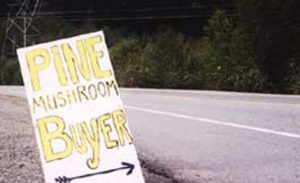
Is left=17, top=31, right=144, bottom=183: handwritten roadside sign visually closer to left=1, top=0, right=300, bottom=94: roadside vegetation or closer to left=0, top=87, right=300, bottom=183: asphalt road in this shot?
left=0, top=87, right=300, bottom=183: asphalt road

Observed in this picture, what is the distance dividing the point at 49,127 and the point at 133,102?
56.8ft

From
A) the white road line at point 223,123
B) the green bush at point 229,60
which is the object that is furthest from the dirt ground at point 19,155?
the green bush at point 229,60

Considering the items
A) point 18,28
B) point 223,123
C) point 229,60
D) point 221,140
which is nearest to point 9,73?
point 18,28

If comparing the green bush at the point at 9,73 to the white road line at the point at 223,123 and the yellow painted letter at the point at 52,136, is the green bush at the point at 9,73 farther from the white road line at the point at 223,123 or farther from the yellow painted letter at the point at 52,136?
the yellow painted letter at the point at 52,136

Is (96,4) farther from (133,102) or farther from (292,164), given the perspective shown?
(292,164)

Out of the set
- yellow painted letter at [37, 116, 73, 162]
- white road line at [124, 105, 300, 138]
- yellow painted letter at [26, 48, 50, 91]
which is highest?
yellow painted letter at [26, 48, 50, 91]

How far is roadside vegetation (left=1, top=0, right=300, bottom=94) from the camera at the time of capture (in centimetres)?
2777

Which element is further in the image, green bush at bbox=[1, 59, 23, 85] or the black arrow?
green bush at bbox=[1, 59, 23, 85]

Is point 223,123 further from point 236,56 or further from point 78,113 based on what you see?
point 236,56

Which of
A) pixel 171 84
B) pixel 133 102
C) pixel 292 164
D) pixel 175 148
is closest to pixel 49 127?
pixel 292 164

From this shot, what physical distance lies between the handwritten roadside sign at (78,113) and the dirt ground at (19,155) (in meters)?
3.29

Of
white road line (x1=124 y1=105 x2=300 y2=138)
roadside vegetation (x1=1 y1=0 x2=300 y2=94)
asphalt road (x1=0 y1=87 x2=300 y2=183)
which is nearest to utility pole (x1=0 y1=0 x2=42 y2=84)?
roadside vegetation (x1=1 y1=0 x2=300 y2=94)

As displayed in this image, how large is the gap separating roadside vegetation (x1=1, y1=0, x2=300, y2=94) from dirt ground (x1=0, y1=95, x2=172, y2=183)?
40.3 feet

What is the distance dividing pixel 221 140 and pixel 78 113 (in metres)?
7.36
